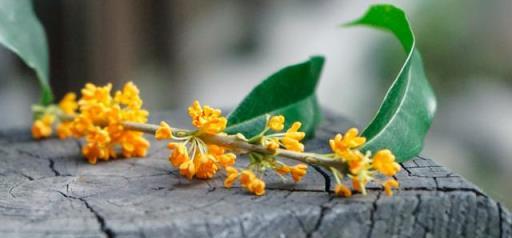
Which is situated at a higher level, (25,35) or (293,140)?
(25,35)

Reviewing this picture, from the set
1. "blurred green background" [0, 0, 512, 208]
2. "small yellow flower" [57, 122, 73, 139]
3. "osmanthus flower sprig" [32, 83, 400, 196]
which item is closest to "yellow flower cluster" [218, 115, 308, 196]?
"osmanthus flower sprig" [32, 83, 400, 196]

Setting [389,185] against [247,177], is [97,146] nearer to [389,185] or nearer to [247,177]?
[247,177]

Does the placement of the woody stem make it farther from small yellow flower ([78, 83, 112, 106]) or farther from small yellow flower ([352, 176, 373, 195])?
small yellow flower ([78, 83, 112, 106])

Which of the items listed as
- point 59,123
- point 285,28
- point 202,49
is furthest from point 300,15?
point 59,123

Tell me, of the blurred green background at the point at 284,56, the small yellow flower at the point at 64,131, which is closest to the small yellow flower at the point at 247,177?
the small yellow flower at the point at 64,131

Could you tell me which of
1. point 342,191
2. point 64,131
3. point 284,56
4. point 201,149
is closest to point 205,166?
point 201,149

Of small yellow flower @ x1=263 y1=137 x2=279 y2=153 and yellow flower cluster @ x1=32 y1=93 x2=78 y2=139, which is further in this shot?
yellow flower cluster @ x1=32 y1=93 x2=78 y2=139

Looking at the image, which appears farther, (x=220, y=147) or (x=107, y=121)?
(x=107, y=121)

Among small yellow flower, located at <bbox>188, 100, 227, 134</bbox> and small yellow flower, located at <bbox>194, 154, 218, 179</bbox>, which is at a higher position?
small yellow flower, located at <bbox>188, 100, 227, 134</bbox>
